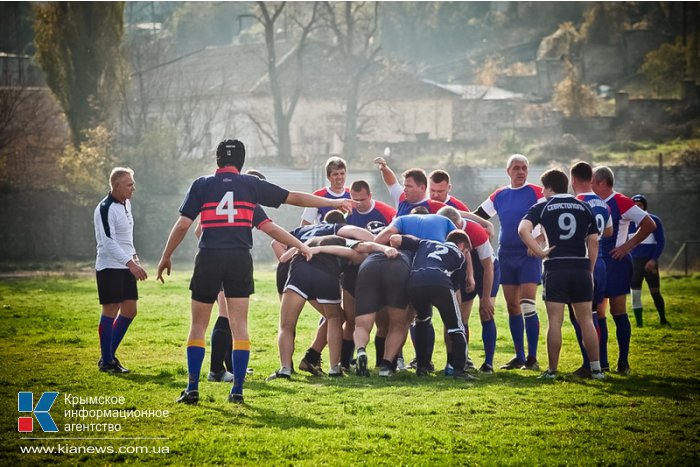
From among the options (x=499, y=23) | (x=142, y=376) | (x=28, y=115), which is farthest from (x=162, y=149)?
(x=499, y=23)

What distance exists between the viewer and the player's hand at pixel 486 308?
1195cm

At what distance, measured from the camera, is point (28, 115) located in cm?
5150

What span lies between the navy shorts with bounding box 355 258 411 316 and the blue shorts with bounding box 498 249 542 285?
193cm

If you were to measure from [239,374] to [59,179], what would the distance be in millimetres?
42138

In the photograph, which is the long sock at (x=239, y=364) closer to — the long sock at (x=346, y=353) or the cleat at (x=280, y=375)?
the cleat at (x=280, y=375)

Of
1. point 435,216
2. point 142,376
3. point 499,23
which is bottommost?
point 142,376

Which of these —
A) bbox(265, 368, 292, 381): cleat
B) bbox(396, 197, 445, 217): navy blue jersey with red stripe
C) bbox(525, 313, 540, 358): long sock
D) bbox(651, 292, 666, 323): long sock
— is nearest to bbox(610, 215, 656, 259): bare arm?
bbox(525, 313, 540, 358): long sock

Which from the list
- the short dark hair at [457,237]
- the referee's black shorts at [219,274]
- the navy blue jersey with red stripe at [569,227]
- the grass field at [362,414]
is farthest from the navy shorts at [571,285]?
the referee's black shorts at [219,274]

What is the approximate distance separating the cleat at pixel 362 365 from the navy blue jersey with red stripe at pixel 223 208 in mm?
2263

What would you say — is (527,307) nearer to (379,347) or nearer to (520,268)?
(520,268)

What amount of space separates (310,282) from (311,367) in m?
1.15

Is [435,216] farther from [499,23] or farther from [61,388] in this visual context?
[499,23]

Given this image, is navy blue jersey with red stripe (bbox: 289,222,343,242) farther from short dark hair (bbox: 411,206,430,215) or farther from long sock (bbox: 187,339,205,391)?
long sock (bbox: 187,339,205,391)

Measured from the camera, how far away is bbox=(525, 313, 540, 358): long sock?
→ 12.2m
